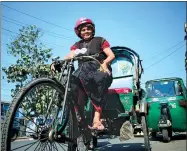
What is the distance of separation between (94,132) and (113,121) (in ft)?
4.04

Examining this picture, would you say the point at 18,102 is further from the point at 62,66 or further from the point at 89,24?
the point at 89,24

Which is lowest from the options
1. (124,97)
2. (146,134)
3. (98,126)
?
(146,134)

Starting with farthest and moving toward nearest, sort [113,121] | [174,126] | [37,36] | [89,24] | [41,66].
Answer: [37,36], [41,66], [174,126], [113,121], [89,24]

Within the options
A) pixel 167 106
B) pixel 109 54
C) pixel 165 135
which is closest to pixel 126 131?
pixel 109 54

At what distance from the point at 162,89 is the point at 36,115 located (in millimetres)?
6936

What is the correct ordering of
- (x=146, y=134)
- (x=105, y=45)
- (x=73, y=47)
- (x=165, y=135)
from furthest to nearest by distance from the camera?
(x=165, y=135), (x=73, y=47), (x=146, y=134), (x=105, y=45)

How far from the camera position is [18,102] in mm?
2186

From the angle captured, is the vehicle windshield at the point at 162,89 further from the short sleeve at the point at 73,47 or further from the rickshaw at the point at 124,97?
the short sleeve at the point at 73,47

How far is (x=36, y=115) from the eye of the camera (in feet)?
8.71

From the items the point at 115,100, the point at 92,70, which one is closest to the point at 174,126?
the point at 115,100

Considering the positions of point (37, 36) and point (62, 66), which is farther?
point (37, 36)

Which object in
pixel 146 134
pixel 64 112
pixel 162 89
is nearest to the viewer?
pixel 64 112

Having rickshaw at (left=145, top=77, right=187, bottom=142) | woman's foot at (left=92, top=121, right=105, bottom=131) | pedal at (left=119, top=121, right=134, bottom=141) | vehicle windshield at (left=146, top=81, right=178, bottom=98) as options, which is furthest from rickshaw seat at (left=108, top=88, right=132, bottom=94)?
vehicle windshield at (left=146, top=81, right=178, bottom=98)

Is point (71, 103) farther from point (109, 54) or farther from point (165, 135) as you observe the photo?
point (165, 135)
